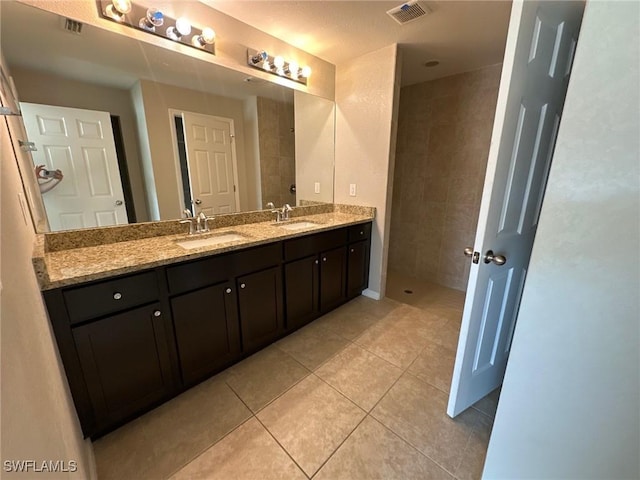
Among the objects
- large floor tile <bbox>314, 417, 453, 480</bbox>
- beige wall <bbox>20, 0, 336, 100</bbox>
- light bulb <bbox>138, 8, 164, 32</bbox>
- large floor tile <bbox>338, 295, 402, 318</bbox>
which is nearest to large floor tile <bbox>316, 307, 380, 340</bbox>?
large floor tile <bbox>338, 295, 402, 318</bbox>

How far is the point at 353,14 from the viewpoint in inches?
70.5

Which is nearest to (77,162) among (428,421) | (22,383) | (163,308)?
(163,308)

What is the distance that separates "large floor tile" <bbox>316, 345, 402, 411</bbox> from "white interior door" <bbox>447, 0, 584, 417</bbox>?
0.41 metres

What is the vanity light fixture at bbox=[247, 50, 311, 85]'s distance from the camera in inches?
79.8

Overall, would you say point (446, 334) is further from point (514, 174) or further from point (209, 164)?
point (209, 164)

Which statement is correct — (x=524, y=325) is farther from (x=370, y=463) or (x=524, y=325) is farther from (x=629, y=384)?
(x=370, y=463)

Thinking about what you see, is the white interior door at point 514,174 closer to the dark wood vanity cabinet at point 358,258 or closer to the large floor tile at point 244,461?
the large floor tile at point 244,461

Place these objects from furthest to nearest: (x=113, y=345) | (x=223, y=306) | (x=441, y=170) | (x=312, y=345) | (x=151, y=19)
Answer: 1. (x=441, y=170)
2. (x=312, y=345)
3. (x=223, y=306)
4. (x=151, y=19)
5. (x=113, y=345)

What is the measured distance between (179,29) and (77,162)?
1003 millimetres

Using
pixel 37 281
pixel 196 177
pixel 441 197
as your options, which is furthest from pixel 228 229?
pixel 441 197

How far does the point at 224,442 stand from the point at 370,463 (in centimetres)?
72

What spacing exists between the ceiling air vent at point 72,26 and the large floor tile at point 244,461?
87.8 inches

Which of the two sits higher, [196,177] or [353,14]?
[353,14]

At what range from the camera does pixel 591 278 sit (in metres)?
0.75
